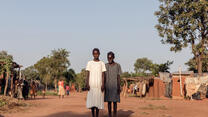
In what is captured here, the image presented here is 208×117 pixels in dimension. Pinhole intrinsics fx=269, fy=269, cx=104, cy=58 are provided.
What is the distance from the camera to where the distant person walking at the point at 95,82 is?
20.4ft

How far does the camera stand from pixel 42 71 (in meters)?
59.3

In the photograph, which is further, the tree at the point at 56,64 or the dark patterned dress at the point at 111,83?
the tree at the point at 56,64

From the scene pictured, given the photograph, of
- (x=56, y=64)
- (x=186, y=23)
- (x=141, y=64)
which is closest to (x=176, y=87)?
(x=186, y=23)

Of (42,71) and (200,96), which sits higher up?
(42,71)

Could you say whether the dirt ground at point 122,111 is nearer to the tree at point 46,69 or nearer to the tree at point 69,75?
the tree at point 46,69

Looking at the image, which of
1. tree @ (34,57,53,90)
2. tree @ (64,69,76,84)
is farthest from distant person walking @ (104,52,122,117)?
tree @ (64,69,76,84)

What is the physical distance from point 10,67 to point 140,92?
13535 millimetres

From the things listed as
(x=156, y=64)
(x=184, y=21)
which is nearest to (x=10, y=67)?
(x=184, y=21)

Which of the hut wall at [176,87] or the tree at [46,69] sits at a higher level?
the tree at [46,69]

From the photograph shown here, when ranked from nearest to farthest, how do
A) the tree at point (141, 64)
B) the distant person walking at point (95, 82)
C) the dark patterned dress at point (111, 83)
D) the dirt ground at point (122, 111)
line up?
the distant person walking at point (95, 82) → the dark patterned dress at point (111, 83) → the dirt ground at point (122, 111) → the tree at point (141, 64)

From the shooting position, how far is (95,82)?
20.5 feet

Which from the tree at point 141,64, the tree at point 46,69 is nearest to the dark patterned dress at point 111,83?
the tree at point 46,69

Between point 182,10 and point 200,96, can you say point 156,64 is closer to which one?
point 182,10

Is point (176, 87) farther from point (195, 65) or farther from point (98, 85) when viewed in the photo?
point (98, 85)
